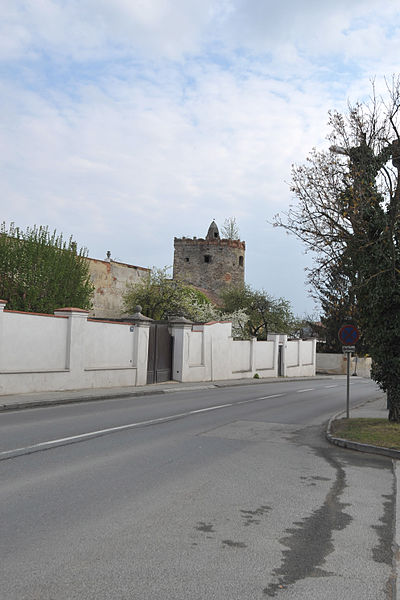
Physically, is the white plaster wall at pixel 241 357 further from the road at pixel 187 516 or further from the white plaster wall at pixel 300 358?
the road at pixel 187 516

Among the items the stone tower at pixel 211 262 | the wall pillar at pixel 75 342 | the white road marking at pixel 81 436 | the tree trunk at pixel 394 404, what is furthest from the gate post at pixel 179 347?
the stone tower at pixel 211 262

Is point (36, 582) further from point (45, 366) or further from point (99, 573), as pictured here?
point (45, 366)

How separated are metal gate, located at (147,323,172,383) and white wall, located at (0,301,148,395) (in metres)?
0.97

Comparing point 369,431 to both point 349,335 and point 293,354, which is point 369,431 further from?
point 293,354

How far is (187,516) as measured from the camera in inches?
229

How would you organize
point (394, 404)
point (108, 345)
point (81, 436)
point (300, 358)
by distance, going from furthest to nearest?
1. point (300, 358)
2. point (108, 345)
3. point (394, 404)
4. point (81, 436)

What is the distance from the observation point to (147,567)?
4371 millimetres

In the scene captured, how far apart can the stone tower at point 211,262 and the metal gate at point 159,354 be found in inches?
1848

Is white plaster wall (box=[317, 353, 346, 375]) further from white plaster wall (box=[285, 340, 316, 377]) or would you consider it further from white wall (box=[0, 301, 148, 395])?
white wall (box=[0, 301, 148, 395])

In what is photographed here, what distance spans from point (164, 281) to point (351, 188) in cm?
2798

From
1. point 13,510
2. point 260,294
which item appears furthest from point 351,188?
point 260,294

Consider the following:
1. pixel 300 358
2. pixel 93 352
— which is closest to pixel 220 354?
pixel 93 352

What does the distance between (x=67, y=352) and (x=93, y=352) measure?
169 cm

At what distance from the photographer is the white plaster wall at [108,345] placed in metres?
21.3
